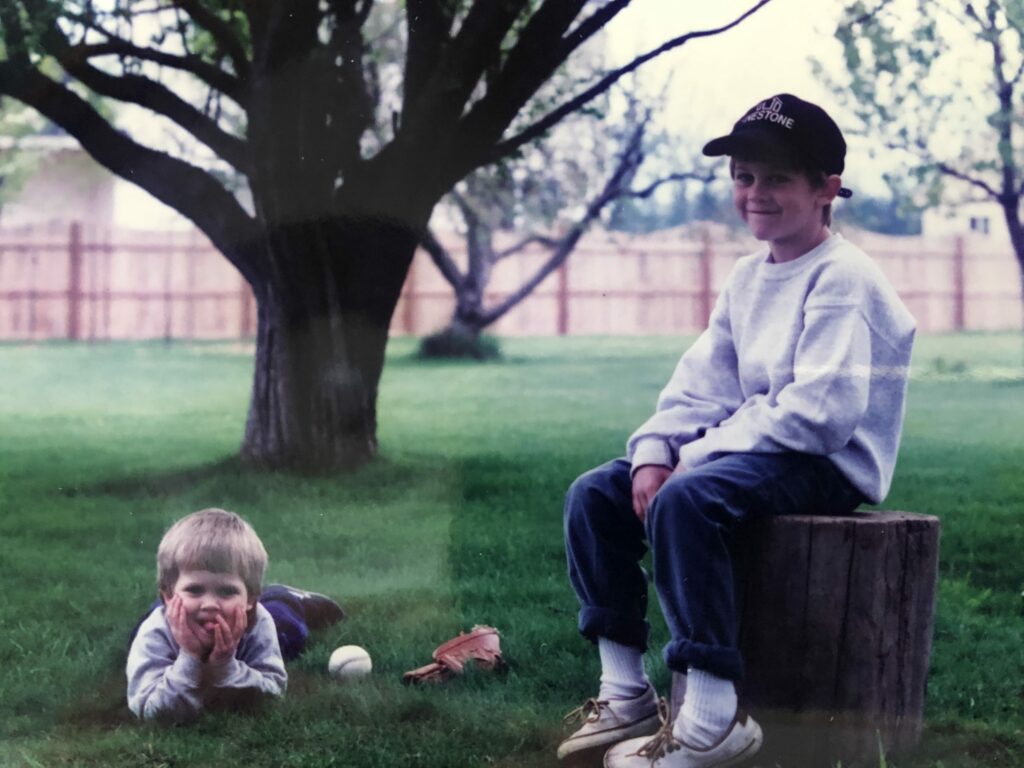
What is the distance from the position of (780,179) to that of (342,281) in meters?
0.82

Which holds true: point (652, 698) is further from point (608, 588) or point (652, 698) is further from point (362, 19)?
point (362, 19)

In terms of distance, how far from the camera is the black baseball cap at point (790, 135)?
2057mm

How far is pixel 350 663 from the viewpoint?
2.34 m

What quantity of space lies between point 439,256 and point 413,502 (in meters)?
0.46

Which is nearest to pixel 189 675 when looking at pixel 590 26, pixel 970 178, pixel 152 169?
pixel 152 169

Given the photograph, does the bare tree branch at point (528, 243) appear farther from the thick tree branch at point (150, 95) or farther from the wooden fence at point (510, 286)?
the thick tree branch at point (150, 95)

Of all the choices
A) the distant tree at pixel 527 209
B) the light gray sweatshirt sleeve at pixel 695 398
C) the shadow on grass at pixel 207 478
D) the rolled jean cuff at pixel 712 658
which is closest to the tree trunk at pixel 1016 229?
the light gray sweatshirt sleeve at pixel 695 398

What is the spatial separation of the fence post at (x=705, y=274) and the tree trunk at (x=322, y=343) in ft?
1.78

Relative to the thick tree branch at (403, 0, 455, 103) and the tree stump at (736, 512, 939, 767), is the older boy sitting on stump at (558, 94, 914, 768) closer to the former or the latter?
the tree stump at (736, 512, 939, 767)

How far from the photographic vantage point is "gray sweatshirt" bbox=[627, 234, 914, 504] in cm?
199

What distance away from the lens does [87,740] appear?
2.10 m

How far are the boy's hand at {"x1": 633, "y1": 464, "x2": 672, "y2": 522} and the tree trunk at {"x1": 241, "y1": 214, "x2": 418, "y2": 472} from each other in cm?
53

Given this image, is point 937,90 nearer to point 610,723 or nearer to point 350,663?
point 610,723

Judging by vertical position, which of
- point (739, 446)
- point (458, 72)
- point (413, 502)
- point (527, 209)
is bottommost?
point (413, 502)
